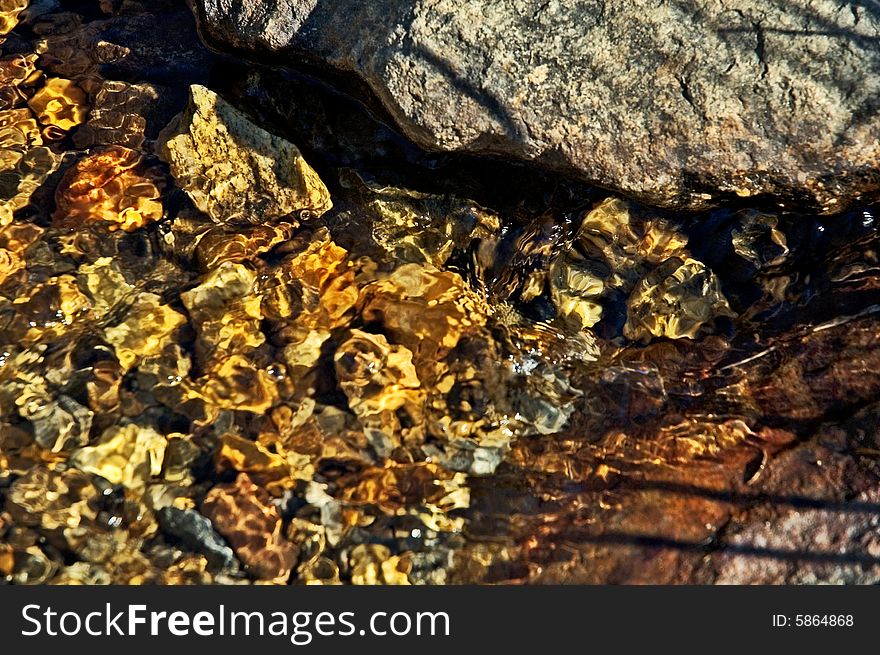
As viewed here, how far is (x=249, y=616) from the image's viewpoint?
110 inches

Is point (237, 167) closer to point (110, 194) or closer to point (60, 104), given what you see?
point (110, 194)

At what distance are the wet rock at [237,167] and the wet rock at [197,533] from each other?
4.92 feet

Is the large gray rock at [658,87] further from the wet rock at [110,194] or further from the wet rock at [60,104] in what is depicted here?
the wet rock at [60,104]

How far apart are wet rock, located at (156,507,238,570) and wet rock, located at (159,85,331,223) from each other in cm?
150

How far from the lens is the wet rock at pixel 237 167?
377 centimetres

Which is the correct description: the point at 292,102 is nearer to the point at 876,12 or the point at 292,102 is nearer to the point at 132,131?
the point at 132,131

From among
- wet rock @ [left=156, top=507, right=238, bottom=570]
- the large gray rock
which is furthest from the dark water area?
the large gray rock

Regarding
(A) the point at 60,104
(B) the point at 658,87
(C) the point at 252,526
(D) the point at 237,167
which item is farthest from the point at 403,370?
(A) the point at 60,104

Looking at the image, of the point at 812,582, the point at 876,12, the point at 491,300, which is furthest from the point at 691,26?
the point at 812,582

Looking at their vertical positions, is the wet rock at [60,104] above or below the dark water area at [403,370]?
above

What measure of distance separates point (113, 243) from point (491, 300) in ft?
6.12

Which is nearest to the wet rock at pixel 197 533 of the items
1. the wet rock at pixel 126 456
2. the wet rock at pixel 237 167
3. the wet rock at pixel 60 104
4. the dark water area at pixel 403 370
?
the dark water area at pixel 403 370

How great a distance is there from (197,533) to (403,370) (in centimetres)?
106

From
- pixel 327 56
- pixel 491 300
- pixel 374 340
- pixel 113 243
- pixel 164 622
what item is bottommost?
pixel 164 622
